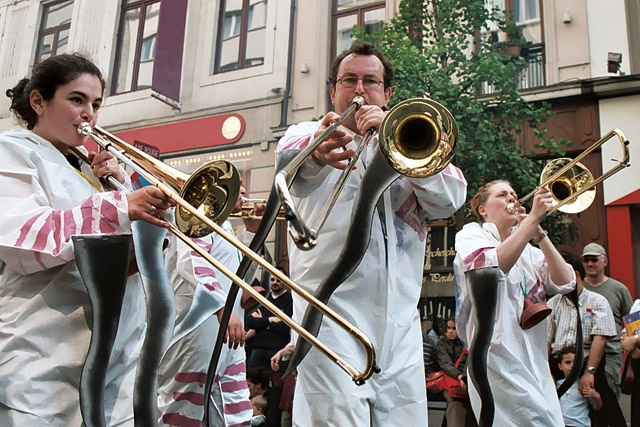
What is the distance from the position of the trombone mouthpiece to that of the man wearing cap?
4235 mm

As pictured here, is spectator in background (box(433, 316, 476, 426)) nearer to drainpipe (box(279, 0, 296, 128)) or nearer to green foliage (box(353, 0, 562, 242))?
green foliage (box(353, 0, 562, 242))

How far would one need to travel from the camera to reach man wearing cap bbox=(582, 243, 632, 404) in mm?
5283

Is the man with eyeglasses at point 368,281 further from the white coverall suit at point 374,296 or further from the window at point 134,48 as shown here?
the window at point 134,48

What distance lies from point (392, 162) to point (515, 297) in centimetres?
154

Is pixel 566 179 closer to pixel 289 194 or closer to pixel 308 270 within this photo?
pixel 308 270

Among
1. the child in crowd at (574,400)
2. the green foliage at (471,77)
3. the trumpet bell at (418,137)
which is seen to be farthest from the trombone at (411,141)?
the green foliage at (471,77)

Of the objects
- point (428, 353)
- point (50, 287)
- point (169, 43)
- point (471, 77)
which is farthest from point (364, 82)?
point (169, 43)

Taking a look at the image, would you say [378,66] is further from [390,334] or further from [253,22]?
[253,22]

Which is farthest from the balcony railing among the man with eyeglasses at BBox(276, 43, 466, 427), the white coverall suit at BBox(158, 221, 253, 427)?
the man with eyeglasses at BBox(276, 43, 466, 427)

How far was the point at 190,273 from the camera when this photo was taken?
12.8ft

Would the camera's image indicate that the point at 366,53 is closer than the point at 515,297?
Yes

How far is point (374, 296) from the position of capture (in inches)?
93.5

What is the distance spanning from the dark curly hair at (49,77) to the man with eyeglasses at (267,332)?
3.57 meters

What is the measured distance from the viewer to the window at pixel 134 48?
9.28 m
